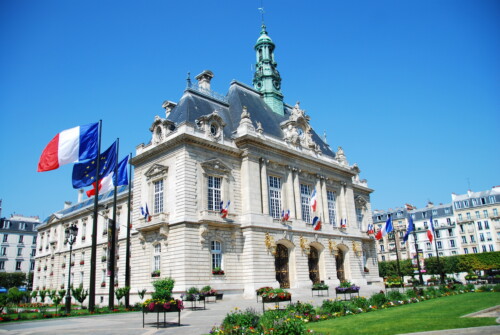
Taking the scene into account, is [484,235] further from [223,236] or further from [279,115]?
[223,236]

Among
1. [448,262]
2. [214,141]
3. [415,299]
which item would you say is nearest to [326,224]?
[214,141]

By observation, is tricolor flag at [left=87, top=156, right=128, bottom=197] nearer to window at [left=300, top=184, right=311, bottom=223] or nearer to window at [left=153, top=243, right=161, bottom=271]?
window at [left=153, top=243, right=161, bottom=271]

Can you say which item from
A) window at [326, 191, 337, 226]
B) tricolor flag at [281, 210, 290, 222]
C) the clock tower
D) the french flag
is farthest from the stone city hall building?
the french flag

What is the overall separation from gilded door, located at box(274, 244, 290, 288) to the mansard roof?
1052 cm

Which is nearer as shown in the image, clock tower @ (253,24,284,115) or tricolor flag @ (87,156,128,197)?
tricolor flag @ (87,156,128,197)

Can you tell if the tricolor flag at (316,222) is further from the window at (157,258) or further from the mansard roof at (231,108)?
the window at (157,258)

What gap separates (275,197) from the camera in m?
36.0

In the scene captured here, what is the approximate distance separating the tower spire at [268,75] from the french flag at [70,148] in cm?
2346

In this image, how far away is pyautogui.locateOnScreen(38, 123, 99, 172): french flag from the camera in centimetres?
2425

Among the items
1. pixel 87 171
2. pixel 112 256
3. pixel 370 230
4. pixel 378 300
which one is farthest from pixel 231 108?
pixel 378 300

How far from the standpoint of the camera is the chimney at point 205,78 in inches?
1574

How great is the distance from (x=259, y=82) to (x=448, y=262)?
45618 millimetres

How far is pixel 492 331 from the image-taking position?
1057 centimetres

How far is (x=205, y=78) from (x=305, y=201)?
1565cm
